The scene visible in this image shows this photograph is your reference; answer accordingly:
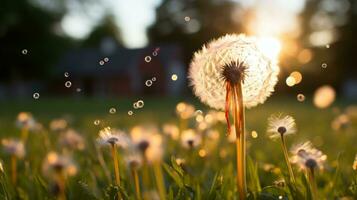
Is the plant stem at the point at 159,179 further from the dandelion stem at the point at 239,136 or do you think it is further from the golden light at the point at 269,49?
the golden light at the point at 269,49

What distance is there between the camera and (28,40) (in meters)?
45.8

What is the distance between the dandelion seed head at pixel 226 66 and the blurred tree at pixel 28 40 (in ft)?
140

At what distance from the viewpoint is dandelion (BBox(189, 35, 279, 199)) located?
1.77 metres

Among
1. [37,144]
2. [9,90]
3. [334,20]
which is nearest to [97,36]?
[9,90]

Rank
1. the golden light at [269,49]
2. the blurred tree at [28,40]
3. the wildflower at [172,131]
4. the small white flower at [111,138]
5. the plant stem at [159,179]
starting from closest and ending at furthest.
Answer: the plant stem at [159,179] → the small white flower at [111,138] → the golden light at [269,49] → the wildflower at [172,131] → the blurred tree at [28,40]

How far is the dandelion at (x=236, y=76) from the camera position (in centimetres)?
177

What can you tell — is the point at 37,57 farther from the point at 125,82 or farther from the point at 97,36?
the point at 97,36

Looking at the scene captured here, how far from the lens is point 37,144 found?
4.95 m

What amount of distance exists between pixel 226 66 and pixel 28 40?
150 ft

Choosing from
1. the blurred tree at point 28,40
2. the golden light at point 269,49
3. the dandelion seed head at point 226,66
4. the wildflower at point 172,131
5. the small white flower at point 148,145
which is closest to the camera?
the small white flower at point 148,145

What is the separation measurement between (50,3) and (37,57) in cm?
858

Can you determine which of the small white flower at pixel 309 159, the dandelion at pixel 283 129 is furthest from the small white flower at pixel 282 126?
the small white flower at pixel 309 159

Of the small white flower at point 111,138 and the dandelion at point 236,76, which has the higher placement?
the dandelion at point 236,76

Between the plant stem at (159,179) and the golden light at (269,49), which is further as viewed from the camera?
the golden light at (269,49)
